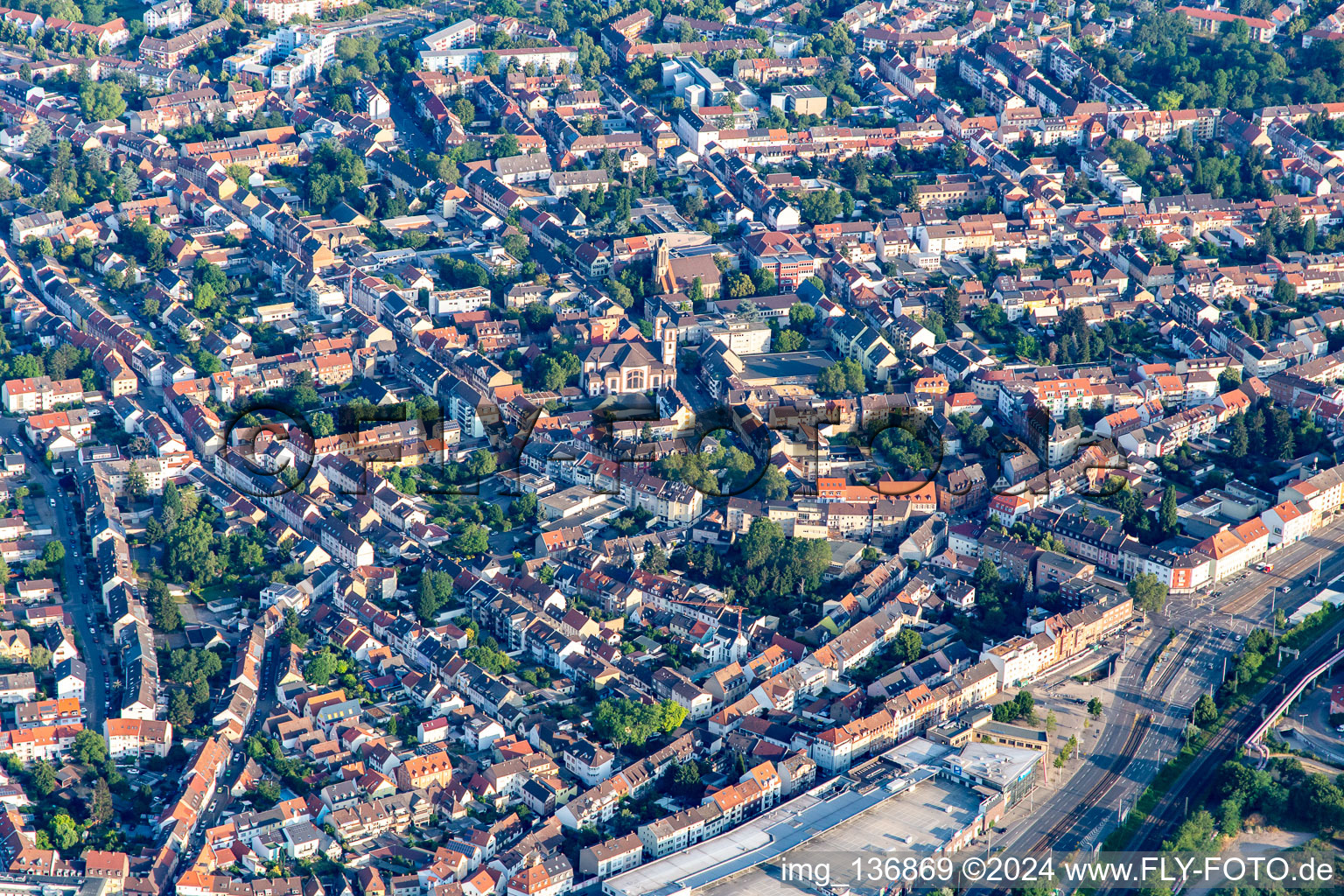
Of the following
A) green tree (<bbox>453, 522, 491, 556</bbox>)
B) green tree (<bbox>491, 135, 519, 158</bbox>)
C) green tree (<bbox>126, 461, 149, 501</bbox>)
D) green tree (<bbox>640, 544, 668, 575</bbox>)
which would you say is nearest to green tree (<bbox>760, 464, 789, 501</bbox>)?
green tree (<bbox>640, 544, 668, 575</bbox>)

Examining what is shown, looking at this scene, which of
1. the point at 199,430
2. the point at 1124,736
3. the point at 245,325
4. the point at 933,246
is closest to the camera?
the point at 1124,736

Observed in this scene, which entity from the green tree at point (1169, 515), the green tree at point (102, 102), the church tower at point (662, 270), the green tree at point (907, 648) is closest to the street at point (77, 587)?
the green tree at point (907, 648)

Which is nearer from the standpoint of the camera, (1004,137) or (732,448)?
Result: (732,448)

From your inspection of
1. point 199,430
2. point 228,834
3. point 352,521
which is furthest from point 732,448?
point 228,834

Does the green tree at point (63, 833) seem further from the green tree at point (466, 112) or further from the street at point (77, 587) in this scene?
the green tree at point (466, 112)

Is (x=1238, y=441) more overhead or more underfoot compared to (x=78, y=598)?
more overhead

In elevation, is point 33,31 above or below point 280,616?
above

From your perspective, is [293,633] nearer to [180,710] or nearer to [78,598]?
[180,710]

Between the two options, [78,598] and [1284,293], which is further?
[1284,293]

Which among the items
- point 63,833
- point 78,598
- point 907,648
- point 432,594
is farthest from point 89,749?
point 907,648

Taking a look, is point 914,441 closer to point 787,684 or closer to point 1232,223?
point 787,684

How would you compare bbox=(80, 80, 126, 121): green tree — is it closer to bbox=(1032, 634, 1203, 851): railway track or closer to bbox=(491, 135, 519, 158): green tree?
bbox=(491, 135, 519, 158): green tree
